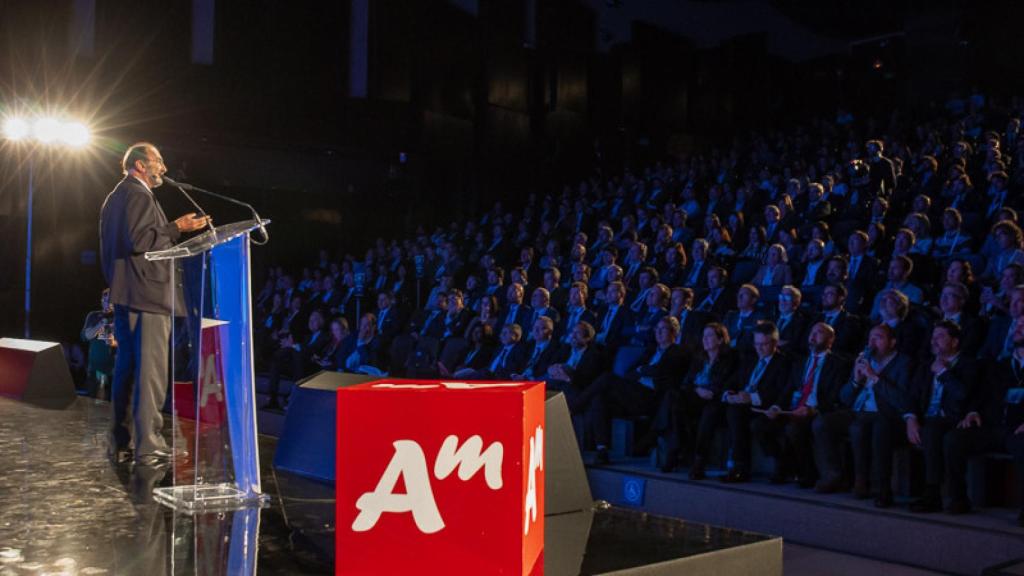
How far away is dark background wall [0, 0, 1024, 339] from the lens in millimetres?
9844

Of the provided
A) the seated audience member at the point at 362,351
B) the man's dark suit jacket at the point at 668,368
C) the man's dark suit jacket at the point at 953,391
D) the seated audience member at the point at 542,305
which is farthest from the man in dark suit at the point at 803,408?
the seated audience member at the point at 362,351

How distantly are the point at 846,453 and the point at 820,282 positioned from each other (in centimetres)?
194

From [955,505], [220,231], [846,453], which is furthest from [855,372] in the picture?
[220,231]

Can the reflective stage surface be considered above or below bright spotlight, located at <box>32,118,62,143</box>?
below

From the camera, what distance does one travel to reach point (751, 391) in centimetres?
426

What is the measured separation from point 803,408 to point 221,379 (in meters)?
2.64

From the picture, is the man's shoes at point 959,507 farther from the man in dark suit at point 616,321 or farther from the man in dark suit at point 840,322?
the man in dark suit at point 616,321

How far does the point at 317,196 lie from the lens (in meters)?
11.9

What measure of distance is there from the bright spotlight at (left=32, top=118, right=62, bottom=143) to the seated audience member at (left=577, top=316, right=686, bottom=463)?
5838 mm

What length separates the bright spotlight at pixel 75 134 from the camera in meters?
9.20

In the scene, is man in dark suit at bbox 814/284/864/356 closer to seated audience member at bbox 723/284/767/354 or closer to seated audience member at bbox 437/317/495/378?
seated audience member at bbox 723/284/767/354

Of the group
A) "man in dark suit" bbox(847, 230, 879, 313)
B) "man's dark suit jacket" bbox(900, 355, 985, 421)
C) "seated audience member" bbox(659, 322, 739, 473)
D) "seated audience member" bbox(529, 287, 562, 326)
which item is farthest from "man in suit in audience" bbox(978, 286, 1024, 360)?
"seated audience member" bbox(529, 287, 562, 326)

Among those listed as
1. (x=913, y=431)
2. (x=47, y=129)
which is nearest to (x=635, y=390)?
(x=913, y=431)

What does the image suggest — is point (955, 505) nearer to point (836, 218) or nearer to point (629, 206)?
point (836, 218)
